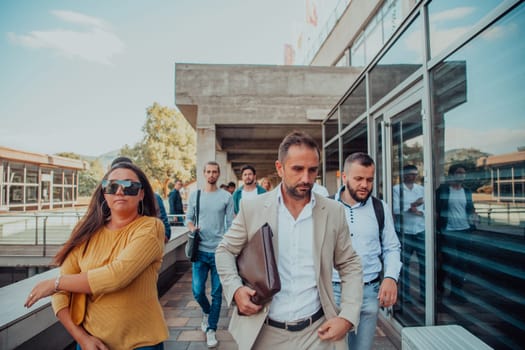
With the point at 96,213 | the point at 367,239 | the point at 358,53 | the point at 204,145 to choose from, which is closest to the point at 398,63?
the point at 367,239

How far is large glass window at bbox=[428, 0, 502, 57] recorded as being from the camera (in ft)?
7.04

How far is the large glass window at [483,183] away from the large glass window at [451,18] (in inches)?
5.9

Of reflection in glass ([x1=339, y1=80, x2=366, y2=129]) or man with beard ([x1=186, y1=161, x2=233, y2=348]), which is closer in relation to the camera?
man with beard ([x1=186, y1=161, x2=233, y2=348])

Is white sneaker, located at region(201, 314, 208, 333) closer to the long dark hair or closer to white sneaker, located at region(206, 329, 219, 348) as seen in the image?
white sneaker, located at region(206, 329, 219, 348)

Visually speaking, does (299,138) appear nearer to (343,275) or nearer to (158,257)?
(343,275)

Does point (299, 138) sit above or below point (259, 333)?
above

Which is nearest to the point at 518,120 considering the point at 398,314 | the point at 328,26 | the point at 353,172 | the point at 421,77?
the point at 353,172

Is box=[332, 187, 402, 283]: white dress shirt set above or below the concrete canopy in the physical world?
below

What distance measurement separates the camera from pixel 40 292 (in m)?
1.51

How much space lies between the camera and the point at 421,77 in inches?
115

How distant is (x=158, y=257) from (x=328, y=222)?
3.27 feet

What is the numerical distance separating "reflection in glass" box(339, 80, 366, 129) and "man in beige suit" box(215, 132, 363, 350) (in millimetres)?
3658

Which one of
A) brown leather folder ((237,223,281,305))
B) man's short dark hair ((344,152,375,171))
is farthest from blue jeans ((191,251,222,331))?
brown leather folder ((237,223,281,305))

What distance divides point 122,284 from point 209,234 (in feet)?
7.76
